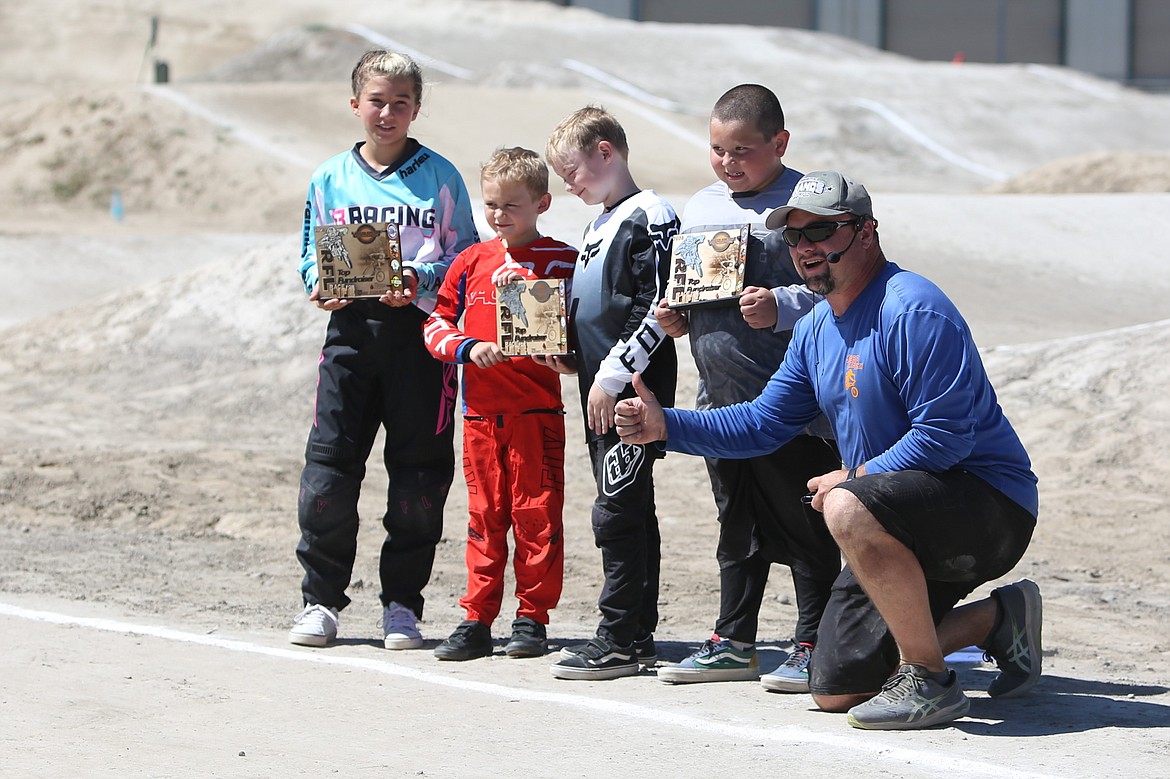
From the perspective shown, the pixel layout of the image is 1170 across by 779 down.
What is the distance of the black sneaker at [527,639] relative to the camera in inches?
216

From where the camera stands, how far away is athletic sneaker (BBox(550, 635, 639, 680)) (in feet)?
16.9

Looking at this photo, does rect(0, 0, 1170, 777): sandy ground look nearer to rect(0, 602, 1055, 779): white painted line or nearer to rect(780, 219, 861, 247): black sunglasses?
rect(0, 602, 1055, 779): white painted line

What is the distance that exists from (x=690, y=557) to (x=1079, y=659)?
2509 millimetres

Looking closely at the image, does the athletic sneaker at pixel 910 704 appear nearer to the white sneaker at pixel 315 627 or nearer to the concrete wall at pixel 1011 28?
the white sneaker at pixel 315 627

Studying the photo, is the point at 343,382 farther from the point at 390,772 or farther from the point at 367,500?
the point at 367,500

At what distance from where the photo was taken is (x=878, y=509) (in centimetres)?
432

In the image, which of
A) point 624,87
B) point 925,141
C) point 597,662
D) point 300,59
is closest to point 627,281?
point 597,662

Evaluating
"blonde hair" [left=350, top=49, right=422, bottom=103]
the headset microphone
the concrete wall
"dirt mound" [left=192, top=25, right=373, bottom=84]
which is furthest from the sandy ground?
the concrete wall

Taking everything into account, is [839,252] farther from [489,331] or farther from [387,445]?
[387,445]

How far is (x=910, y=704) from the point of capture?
438 cm

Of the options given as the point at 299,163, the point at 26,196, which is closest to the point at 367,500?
the point at 299,163

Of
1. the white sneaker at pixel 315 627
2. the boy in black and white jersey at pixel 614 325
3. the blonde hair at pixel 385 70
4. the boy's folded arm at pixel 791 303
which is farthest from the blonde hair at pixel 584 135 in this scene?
the white sneaker at pixel 315 627

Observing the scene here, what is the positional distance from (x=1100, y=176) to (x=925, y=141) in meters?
9.61

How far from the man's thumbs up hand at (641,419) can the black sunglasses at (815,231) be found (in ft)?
2.17
